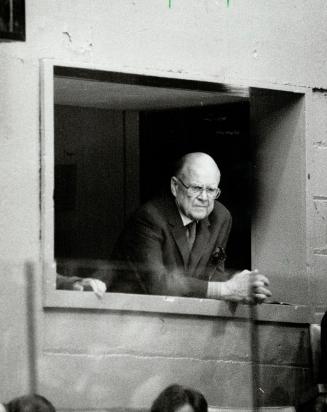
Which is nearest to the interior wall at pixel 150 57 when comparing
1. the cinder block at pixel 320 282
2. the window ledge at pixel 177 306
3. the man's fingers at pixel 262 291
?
the cinder block at pixel 320 282

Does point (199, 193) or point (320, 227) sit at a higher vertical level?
point (199, 193)

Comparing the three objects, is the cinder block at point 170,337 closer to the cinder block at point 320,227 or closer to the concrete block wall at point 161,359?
the concrete block wall at point 161,359

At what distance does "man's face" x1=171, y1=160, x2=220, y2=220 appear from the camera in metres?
6.57

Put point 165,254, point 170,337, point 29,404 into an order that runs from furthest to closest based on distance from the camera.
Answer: point 165,254
point 170,337
point 29,404

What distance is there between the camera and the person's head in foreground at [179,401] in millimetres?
6078

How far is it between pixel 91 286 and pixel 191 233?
78cm

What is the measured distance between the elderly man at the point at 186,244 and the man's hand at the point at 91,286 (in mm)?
212

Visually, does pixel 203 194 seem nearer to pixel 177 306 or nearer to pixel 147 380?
pixel 177 306

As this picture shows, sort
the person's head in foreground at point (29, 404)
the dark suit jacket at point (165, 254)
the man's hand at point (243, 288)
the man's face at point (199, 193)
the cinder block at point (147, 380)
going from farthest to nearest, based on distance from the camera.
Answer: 1. the man's face at point (199, 193)
2. the man's hand at point (243, 288)
3. the dark suit jacket at point (165, 254)
4. the cinder block at point (147, 380)
5. the person's head in foreground at point (29, 404)

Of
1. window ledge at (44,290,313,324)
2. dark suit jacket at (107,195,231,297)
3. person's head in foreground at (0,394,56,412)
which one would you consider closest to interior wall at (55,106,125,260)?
dark suit jacket at (107,195,231,297)

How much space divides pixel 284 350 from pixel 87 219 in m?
1.31

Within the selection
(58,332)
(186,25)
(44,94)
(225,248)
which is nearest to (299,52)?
(186,25)

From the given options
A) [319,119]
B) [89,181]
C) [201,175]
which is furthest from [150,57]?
[319,119]

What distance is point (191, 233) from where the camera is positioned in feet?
21.6
